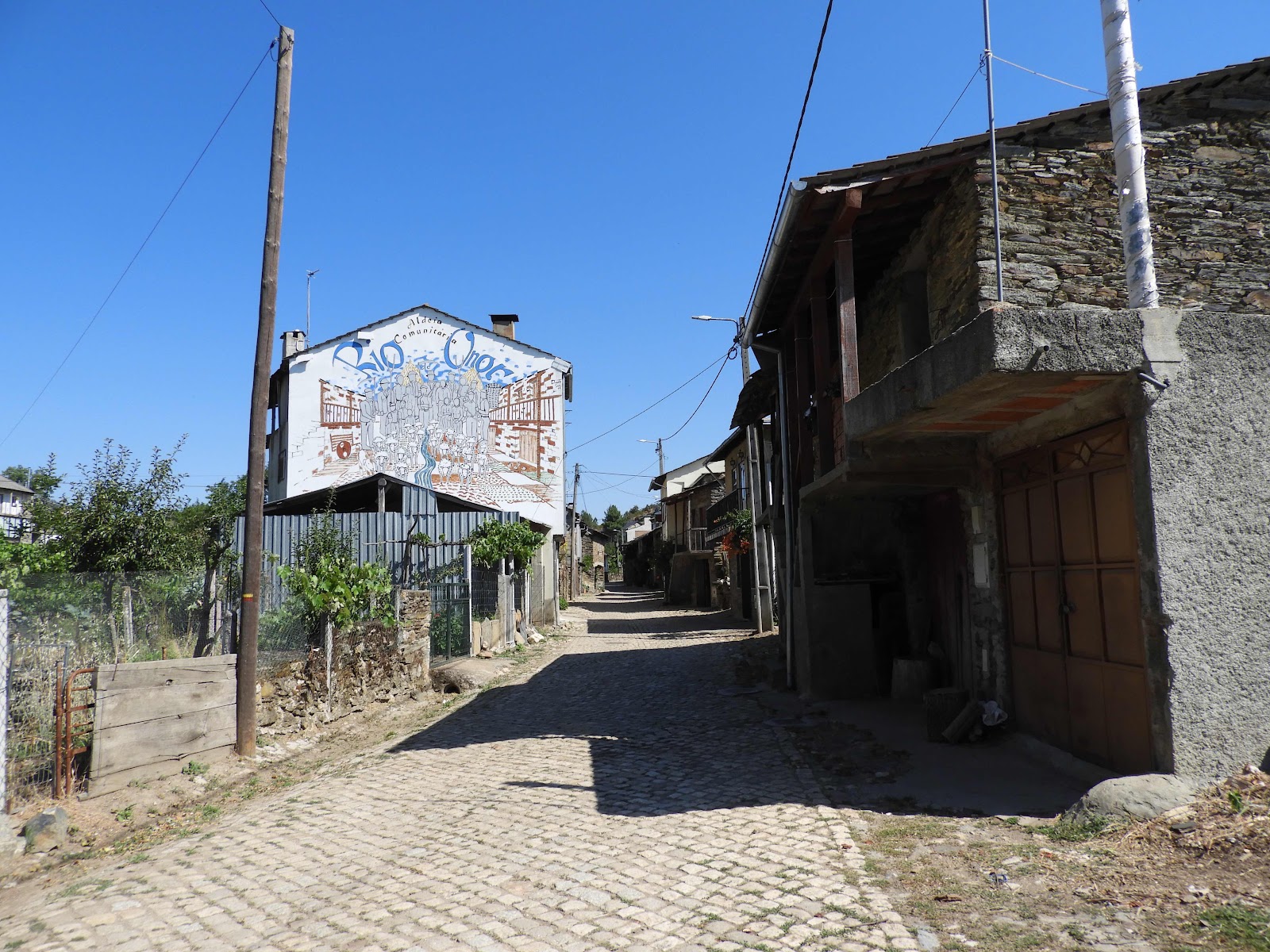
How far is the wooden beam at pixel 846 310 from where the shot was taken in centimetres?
808

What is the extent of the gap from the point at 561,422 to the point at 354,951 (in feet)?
68.0

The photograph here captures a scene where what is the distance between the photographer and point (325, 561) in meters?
10.3

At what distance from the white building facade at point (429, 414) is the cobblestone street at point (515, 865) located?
14927 millimetres

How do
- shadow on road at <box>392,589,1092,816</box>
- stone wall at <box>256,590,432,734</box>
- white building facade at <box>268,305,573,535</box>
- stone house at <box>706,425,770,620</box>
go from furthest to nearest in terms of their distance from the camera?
white building facade at <box>268,305,573,535</box>, stone house at <box>706,425,770,620</box>, stone wall at <box>256,590,432,734</box>, shadow on road at <box>392,589,1092,816</box>

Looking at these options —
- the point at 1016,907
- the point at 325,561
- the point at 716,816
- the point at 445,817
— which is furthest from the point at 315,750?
the point at 1016,907

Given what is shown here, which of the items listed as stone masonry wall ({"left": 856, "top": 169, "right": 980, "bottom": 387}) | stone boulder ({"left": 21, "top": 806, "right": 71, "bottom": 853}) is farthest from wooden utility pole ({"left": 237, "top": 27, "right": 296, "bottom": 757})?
stone masonry wall ({"left": 856, "top": 169, "right": 980, "bottom": 387})

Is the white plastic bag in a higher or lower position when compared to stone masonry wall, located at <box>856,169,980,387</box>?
lower

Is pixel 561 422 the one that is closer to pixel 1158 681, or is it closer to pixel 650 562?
pixel 1158 681

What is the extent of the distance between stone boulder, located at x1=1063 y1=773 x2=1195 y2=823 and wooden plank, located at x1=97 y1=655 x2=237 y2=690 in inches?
275

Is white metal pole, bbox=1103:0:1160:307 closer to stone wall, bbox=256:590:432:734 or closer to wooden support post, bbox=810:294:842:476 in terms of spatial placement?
wooden support post, bbox=810:294:842:476

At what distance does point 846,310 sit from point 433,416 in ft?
54.6

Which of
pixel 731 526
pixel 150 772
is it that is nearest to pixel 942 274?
pixel 150 772

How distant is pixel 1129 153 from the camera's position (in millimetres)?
5664

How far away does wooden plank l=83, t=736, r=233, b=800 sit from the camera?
6688mm
